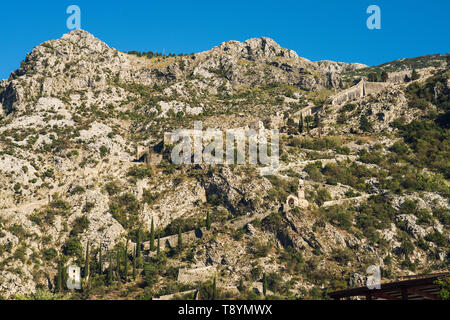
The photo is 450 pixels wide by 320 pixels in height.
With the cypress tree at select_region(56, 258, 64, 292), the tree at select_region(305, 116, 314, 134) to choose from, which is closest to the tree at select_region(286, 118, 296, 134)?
the tree at select_region(305, 116, 314, 134)

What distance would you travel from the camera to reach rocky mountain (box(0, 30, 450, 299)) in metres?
56.9

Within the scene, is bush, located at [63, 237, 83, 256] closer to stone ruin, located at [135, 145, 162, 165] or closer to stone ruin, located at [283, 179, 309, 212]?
stone ruin, located at [135, 145, 162, 165]

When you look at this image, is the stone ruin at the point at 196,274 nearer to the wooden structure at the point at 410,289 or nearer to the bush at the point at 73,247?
the bush at the point at 73,247

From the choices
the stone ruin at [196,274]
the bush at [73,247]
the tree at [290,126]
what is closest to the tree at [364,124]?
the tree at [290,126]

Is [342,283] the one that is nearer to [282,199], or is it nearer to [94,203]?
[282,199]

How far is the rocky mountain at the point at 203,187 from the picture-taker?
5688 centimetres

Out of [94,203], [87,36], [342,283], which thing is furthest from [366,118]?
[87,36]

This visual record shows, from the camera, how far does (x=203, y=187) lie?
235 feet

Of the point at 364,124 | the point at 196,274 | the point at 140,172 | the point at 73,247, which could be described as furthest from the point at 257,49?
the point at 196,274

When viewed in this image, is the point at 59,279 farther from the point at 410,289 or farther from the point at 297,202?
the point at 410,289

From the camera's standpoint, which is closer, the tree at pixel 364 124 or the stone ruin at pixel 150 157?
the stone ruin at pixel 150 157

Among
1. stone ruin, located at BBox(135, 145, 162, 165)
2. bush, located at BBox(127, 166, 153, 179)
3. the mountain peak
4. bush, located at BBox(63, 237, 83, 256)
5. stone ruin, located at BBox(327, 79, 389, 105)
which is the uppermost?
the mountain peak

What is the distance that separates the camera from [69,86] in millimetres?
105062

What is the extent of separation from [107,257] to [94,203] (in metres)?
10.7
